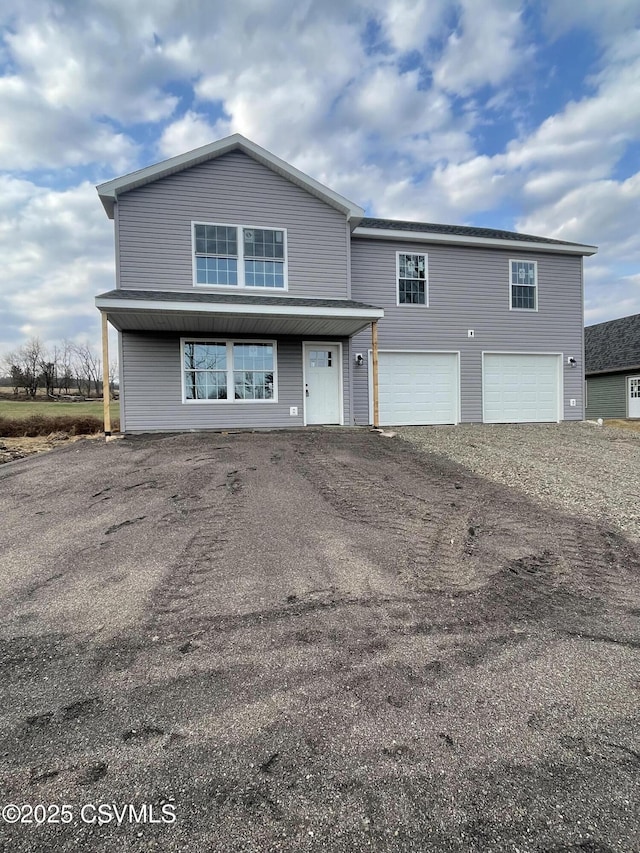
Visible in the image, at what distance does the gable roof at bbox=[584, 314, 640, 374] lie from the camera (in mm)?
20219

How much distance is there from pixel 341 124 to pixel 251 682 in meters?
15.0

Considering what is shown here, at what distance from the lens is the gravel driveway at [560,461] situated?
5594 mm

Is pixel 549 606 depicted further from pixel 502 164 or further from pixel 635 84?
pixel 502 164

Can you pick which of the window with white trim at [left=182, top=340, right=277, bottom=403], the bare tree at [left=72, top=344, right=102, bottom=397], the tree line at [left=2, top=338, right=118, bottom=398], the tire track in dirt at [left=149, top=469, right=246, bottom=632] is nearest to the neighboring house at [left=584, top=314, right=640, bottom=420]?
the window with white trim at [left=182, top=340, right=277, bottom=403]

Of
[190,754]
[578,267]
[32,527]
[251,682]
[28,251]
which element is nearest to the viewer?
[190,754]

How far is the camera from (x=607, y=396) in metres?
21.2

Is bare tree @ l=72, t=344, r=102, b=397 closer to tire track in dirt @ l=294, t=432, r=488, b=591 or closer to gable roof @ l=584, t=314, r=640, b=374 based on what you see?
gable roof @ l=584, t=314, r=640, b=374

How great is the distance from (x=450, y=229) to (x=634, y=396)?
13.1 metres

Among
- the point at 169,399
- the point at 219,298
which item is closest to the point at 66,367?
the point at 169,399

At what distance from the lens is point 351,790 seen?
1617 mm

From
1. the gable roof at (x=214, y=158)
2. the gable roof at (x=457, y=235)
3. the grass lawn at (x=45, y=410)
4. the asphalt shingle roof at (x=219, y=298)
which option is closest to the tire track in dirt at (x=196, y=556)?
the asphalt shingle roof at (x=219, y=298)

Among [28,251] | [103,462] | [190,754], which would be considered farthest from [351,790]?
[28,251]

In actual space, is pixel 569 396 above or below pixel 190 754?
above

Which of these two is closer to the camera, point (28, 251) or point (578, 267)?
point (578, 267)
